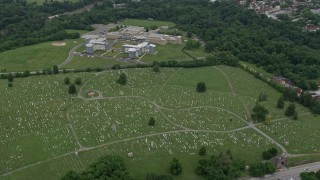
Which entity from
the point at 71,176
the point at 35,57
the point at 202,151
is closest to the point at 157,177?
the point at 202,151

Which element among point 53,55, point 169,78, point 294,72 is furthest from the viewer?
point 53,55

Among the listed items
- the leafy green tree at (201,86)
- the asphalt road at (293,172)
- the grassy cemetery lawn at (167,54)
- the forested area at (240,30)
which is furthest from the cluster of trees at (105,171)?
the forested area at (240,30)

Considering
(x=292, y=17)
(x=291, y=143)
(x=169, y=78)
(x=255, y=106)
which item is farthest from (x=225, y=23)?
(x=291, y=143)

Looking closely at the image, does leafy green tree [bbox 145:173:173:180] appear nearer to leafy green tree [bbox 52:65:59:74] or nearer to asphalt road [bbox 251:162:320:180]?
asphalt road [bbox 251:162:320:180]

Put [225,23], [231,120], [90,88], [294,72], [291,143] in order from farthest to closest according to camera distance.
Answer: [225,23], [294,72], [90,88], [231,120], [291,143]

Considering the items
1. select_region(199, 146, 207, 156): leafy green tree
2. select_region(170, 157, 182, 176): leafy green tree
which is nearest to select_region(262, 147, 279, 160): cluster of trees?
select_region(199, 146, 207, 156): leafy green tree

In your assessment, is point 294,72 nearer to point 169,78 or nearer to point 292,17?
point 169,78

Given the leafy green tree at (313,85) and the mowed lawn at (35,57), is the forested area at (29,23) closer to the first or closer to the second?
the mowed lawn at (35,57)

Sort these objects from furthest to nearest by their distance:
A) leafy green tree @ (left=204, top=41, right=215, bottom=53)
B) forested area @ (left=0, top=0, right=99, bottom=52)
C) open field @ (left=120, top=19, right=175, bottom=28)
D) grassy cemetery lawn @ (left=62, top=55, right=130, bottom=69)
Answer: open field @ (left=120, top=19, right=175, bottom=28), forested area @ (left=0, top=0, right=99, bottom=52), leafy green tree @ (left=204, top=41, right=215, bottom=53), grassy cemetery lawn @ (left=62, top=55, right=130, bottom=69)
